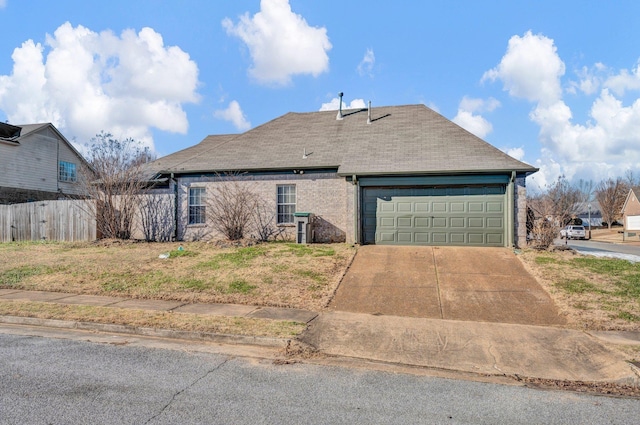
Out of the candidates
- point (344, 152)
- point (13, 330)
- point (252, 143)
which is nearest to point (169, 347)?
point (13, 330)

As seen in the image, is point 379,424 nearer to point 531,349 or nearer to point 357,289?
point 531,349

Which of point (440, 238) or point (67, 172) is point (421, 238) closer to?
point (440, 238)

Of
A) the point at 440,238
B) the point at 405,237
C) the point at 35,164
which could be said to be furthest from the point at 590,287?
the point at 35,164

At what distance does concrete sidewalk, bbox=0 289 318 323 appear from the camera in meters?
7.99

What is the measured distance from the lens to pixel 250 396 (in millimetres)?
4473

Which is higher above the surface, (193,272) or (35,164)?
(35,164)

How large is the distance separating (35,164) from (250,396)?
2977 centimetres

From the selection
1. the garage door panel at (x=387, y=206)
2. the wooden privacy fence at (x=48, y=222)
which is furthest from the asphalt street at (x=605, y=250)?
the wooden privacy fence at (x=48, y=222)

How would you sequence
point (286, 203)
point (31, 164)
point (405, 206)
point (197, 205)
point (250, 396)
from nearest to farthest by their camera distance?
point (250, 396) → point (405, 206) → point (286, 203) → point (197, 205) → point (31, 164)

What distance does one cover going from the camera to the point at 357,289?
9.97 metres

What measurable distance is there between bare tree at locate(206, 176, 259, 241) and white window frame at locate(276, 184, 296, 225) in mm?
931

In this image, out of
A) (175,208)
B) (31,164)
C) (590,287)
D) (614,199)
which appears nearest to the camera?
(590,287)

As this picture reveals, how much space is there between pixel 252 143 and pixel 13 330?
13.0 metres

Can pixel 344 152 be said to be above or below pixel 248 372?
above
